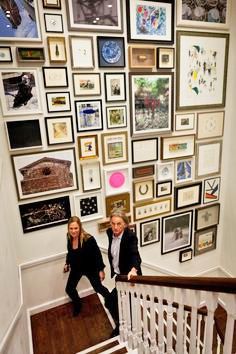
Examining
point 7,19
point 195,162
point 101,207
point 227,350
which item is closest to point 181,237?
point 195,162

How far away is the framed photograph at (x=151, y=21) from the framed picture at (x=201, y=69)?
186 mm

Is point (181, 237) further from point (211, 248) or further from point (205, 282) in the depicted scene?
point (205, 282)

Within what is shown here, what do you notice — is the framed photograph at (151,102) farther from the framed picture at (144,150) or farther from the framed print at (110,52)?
the framed print at (110,52)

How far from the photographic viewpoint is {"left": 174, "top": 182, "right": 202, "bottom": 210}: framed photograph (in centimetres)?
355

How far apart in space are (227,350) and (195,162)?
270 centimetres

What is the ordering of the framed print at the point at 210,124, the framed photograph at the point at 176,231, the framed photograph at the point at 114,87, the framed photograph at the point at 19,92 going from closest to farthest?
the framed photograph at the point at 19,92 < the framed photograph at the point at 114,87 < the framed print at the point at 210,124 < the framed photograph at the point at 176,231

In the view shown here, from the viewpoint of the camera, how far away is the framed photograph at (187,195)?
Answer: 355 cm

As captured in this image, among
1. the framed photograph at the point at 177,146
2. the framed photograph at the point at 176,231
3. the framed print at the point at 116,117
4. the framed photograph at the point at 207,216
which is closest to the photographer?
the framed print at the point at 116,117

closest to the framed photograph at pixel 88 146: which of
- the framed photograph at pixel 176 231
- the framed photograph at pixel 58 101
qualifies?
the framed photograph at pixel 58 101

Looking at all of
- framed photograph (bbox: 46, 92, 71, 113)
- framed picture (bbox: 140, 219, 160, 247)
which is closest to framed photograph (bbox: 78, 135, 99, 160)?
framed photograph (bbox: 46, 92, 71, 113)

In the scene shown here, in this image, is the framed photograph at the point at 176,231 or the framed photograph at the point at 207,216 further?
the framed photograph at the point at 207,216

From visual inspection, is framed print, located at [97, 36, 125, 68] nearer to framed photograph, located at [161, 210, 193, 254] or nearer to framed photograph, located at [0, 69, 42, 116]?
framed photograph, located at [0, 69, 42, 116]

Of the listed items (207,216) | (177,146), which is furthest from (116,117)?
(207,216)

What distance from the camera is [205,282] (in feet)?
3.60
